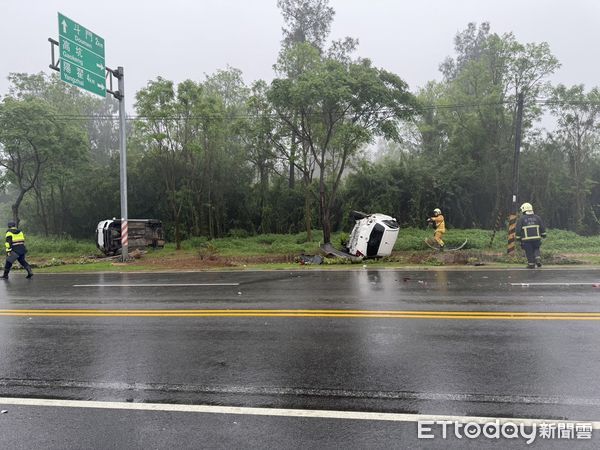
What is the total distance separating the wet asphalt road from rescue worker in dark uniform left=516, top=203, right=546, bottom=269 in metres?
4.27

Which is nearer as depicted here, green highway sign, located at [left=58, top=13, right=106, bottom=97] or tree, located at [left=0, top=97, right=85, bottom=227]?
green highway sign, located at [left=58, top=13, right=106, bottom=97]

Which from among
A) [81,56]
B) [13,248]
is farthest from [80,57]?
[13,248]

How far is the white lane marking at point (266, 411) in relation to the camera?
3596 millimetres

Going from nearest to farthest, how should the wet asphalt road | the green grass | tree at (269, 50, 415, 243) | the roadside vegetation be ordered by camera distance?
the wet asphalt road → the roadside vegetation → tree at (269, 50, 415, 243) → the green grass

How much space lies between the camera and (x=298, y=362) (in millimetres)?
Result: 5055

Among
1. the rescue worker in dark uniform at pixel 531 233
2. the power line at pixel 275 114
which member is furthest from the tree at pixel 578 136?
the rescue worker in dark uniform at pixel 531 233

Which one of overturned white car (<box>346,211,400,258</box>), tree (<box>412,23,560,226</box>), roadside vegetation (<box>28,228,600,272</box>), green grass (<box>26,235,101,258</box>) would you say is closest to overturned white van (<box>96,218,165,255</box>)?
roadside vegetation (<box>28,228,600,272</box>)

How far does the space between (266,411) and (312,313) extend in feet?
12.3

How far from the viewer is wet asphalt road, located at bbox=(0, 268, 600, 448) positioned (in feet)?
11.7

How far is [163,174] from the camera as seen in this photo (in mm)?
28375

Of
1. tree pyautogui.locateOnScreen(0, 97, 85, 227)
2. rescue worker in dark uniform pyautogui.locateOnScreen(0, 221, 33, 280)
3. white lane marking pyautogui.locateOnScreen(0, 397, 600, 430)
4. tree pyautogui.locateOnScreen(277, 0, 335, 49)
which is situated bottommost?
white lane marking pyautogui.locateOnScreen(0, 397, 600, 430)

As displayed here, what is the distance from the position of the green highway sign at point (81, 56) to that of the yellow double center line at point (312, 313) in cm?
1045

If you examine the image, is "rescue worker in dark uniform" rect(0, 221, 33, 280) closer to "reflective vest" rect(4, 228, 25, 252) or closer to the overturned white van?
"reflective vest" rect(4, 228, 25, 252)

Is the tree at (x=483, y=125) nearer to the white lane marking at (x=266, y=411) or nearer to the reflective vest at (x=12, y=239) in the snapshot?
the reflective vest at (x=12, y=239)
